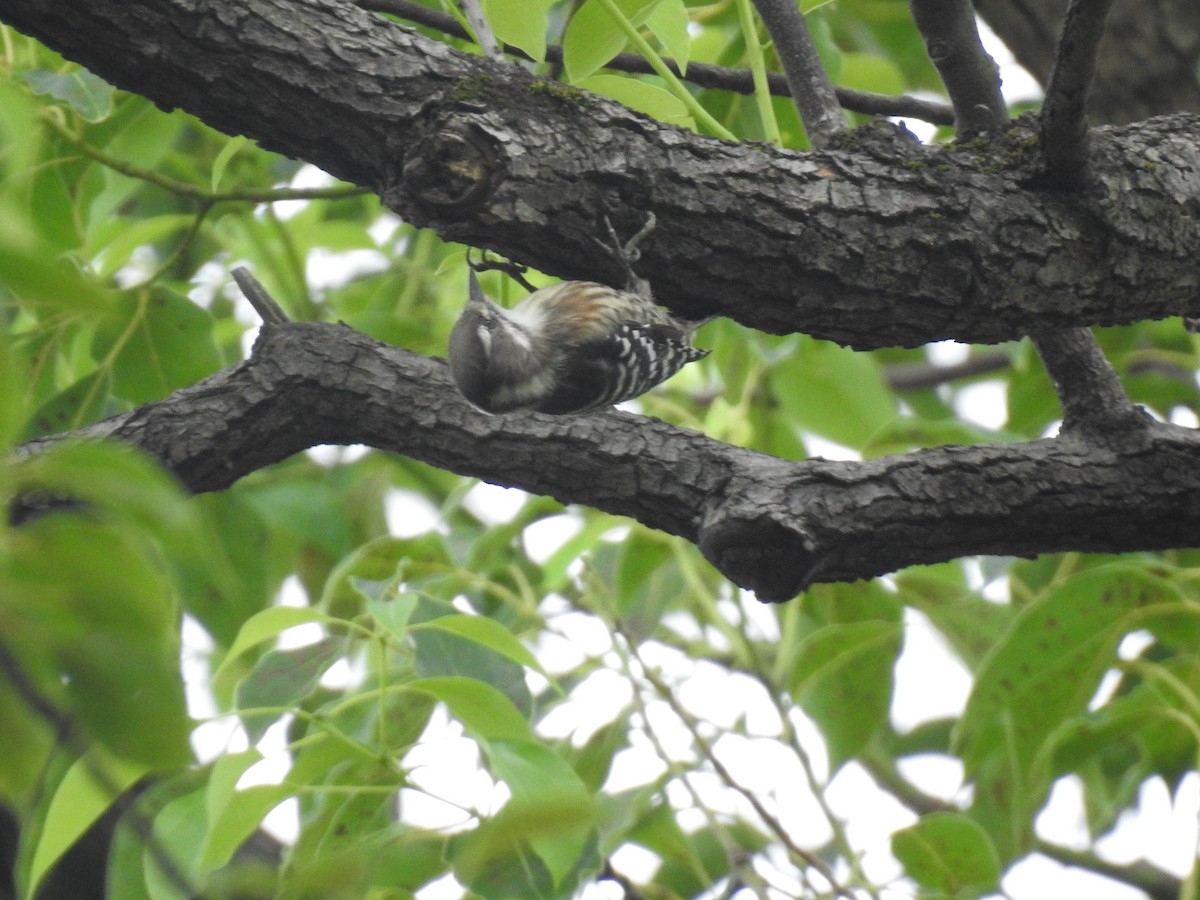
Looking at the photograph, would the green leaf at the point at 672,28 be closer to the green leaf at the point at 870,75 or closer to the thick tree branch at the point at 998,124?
the thick tree branch at the point at 998,124

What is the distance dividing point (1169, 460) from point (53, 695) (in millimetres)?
2099

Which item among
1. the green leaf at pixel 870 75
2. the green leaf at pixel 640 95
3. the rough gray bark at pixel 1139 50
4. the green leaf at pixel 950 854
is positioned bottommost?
the green leaf at pixel 950 854

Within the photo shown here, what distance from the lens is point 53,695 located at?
75 cm

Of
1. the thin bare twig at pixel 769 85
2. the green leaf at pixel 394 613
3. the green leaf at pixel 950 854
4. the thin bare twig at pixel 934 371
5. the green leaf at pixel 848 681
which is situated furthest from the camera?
the thin bare twig at pixel 934 371

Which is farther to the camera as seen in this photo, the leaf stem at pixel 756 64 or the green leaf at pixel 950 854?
the green leaf at pixel 950 854

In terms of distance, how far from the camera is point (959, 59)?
2463 millimetres

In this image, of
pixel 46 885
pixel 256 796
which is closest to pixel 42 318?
pixel 256 796

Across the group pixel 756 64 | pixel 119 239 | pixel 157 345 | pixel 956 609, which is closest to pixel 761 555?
pixel 756 64

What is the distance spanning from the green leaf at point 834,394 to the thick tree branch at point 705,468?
173cm

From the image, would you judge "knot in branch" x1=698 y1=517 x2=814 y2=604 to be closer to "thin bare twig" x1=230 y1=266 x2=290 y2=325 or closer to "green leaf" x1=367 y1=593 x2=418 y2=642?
"green leaf" x1=367 y1=593 x2=418 y2=642

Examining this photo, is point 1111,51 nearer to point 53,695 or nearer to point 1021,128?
point 1021,128

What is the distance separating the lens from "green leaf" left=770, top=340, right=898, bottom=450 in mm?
4070

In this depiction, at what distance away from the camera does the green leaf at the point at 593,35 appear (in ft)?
7.89

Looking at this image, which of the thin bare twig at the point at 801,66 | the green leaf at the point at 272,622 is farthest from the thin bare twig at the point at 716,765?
the thin bare twig at the point at 801,66
